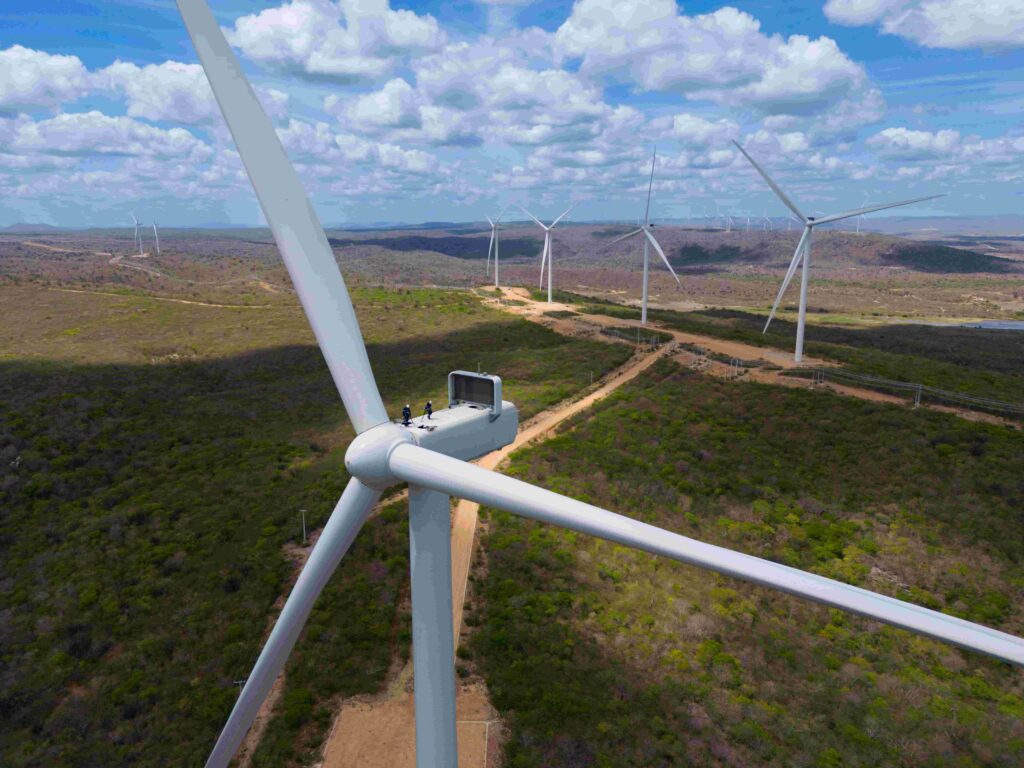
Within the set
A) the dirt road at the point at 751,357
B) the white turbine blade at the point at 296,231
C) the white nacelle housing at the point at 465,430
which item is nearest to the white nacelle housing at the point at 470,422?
the white nacelle housing at the point at 465,430

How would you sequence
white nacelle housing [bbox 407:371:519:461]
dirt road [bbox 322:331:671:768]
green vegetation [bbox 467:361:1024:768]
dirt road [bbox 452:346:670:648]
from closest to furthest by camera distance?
1. white nacelle housing [bbox 407:371:519:461]
2. dirt road [bbox 322:331:671:768]
3. green vegetation [bbox 467:361:1024:768]
4. dirt road [bbox 452:346:670:648]

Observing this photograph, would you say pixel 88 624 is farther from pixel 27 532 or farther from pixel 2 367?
pixel 2 367

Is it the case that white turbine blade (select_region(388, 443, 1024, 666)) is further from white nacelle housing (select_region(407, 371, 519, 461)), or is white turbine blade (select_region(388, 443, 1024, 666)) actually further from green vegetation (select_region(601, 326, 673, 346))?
green vegetation (select_region(601, 326, 673, 346))

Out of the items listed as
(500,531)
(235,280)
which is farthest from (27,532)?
(235,280)

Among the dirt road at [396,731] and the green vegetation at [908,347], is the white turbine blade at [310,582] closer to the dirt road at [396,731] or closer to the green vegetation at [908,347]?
the dirt road at [396,731]

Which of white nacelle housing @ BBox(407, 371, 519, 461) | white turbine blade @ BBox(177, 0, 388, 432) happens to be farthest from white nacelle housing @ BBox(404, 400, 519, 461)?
white turbine blade @ BBox(177, 0, 388, 432)
